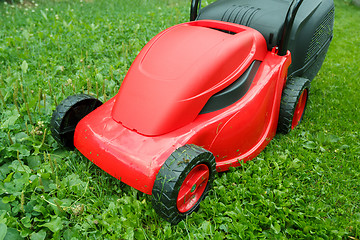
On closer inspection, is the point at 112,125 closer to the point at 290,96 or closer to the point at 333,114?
the point at 290,96

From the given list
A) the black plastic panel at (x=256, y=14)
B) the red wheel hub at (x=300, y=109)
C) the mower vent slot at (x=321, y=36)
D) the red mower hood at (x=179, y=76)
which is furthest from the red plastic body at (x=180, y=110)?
the mower vent slot at (x=321, y=36)

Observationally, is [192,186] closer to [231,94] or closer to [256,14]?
[231,94]

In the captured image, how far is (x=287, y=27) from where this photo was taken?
198 cm

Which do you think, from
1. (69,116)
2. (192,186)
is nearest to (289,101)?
(192,186)

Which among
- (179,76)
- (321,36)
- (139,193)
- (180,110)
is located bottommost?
(139,193)

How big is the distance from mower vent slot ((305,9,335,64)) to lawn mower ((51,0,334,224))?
261 mm

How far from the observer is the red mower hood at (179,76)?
1.64 m

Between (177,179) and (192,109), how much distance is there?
16.4 inches

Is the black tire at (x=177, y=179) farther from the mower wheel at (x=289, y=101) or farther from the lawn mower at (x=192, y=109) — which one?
the mower wheel at (x=289, y=101)

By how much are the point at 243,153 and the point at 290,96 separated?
517 mm

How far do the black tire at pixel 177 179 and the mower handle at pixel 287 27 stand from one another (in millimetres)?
901

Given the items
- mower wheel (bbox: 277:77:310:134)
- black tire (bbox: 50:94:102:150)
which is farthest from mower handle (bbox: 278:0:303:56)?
black tire (bbox: 50:94:102:150)

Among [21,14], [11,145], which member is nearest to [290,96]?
[11,145]

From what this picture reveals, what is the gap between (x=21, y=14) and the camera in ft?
14.4
